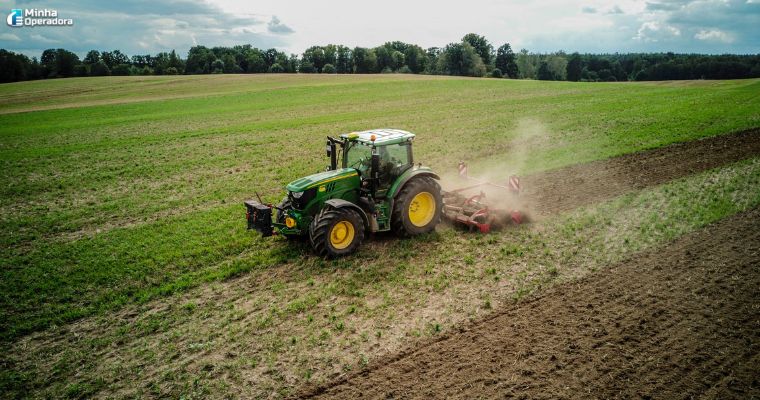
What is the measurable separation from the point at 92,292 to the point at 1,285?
88.9 inches

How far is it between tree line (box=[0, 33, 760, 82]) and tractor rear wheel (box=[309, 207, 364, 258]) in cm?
9192

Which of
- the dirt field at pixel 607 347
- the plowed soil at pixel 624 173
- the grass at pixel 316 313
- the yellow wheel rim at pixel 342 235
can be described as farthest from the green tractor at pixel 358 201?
the plowed soil at pixel 624 173

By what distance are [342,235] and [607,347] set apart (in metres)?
5.56

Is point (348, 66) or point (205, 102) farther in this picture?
point (348, 66)

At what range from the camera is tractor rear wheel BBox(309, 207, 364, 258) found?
9.92 m

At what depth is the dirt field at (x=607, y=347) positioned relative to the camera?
21.2 ft

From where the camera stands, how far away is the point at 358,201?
1100cm

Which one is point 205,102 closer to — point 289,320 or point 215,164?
point 215,164

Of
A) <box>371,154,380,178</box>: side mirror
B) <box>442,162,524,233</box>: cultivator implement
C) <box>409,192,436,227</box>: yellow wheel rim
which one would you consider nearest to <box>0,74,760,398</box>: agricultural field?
<box>442,162,524,233</box>: cultivator implement

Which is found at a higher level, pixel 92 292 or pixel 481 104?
pixel 481 104

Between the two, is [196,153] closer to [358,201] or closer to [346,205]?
[358,201]

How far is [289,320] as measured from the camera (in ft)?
27.5

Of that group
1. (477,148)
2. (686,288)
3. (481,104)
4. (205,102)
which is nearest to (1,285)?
(686,288)

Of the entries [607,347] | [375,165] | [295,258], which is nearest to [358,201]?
[375,165]
